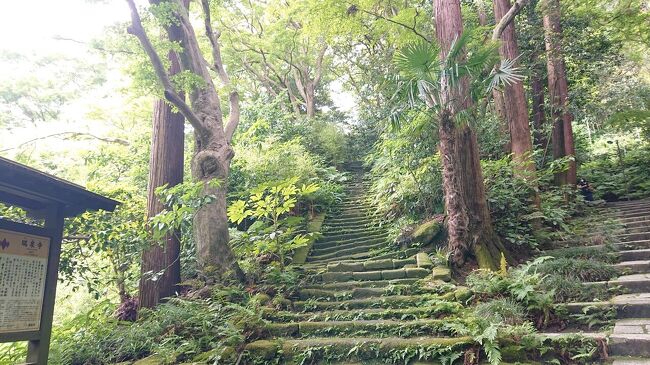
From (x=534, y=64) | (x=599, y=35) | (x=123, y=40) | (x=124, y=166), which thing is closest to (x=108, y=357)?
(x=123, y=40)

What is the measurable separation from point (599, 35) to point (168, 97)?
1097 centimetres

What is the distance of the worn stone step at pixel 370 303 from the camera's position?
17.7 ft

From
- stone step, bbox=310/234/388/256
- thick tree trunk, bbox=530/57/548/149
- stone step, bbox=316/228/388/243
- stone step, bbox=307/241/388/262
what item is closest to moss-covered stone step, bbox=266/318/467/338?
stone step, bbox=307/241/388/262

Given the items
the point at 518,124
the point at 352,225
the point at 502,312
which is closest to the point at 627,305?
the point at 502,312

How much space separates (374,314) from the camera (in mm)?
5195

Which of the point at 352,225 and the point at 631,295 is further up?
the point at 352,225

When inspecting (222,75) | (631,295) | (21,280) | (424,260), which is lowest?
(631,295)

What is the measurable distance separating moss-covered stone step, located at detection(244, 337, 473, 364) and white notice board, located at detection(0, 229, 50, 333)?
7.45ft

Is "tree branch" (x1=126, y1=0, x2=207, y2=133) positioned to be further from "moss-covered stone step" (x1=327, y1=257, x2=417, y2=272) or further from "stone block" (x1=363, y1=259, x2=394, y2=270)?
"stone block" (x1=363, y1=259, x2=394, y2=270)

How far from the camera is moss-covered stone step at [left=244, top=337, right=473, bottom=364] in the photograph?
13.4ft

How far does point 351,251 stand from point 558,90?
700 cm

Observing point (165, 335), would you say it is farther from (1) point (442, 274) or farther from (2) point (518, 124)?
(2) point (518, 124)

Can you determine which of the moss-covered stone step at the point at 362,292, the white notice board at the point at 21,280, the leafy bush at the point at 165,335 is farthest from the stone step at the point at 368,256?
the white notice board at the point at 21,280

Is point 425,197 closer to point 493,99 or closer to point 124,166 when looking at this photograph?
point 493,99
